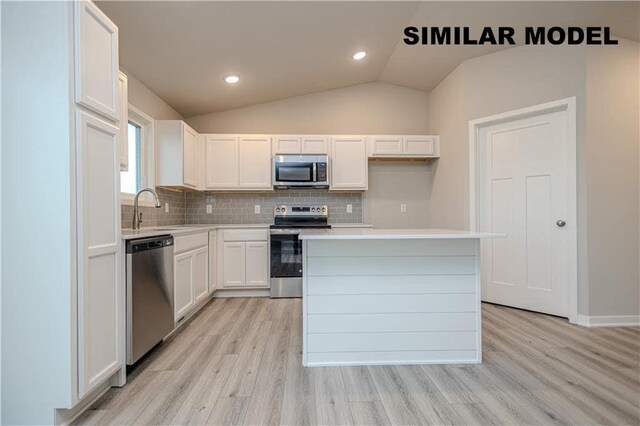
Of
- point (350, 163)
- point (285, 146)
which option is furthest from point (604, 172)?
point (285, 146)

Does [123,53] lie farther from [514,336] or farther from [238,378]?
[514,336]

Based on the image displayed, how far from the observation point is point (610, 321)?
2828mm

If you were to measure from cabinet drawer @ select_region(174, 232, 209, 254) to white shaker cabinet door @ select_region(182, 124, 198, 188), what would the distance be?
678mm

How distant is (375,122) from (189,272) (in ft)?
10.3

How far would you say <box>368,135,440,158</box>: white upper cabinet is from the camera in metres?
4.23

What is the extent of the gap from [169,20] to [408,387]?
9.72 feet

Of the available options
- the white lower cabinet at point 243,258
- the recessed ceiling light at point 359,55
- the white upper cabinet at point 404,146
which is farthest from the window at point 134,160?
the white upper cabinet at point 404,146

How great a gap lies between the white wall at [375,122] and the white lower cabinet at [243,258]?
1.51 metres

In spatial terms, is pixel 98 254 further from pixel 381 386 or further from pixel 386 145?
pixel 386 145

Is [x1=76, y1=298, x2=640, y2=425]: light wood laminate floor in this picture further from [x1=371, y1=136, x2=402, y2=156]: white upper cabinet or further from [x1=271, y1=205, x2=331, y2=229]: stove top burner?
[x1=371, y1=136, x2=402, y2=156]: white upper cabinet

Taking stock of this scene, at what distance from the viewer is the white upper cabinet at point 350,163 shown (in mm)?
4215

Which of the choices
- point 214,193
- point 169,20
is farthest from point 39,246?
point 214,193

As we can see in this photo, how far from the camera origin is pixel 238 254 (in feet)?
12.8

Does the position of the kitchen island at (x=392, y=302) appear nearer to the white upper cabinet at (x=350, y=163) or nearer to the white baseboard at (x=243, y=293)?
the white baseboard at (x=243, y=293)
